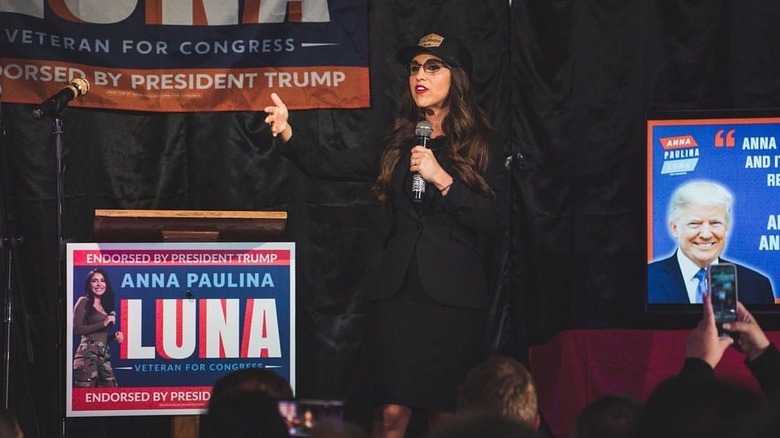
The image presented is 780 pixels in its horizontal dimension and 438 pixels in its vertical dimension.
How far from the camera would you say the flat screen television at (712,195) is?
16.1 ft

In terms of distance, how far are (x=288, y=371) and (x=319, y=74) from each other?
1.59 m

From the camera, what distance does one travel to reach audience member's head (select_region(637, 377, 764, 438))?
1100 millimetres

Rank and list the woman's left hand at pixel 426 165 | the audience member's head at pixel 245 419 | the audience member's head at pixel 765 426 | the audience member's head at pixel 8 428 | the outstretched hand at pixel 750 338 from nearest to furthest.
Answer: the audience member's head at pixel 765 426
the audience member's head at pixel 245 419
the audience member's head at pixel 8 428
the outstretched hand at pixel 750 338
the woman's left hand at pixel 426 165

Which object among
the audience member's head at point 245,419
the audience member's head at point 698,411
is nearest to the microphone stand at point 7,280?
the audience member's head at point 245,419

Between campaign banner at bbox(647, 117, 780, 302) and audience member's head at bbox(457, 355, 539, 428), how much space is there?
8.91 ft

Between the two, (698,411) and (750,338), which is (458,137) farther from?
(698,411)

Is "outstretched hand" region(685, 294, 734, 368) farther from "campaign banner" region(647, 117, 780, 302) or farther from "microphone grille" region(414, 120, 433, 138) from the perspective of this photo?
"campaign banner" region(647, 117, 780, 302)

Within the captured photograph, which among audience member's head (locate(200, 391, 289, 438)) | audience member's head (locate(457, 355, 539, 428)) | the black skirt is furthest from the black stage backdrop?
audience member's head (locate(200, 391, 289, 438))

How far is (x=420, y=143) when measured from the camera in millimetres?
4207

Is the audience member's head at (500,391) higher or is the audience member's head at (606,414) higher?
the audience member's head at (606,414)

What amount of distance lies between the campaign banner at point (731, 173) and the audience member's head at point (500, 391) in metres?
2.72

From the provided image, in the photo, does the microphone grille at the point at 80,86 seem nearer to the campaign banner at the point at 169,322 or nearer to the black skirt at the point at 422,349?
the campaign banner at the point at 169,322

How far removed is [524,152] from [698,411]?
4382 millimetres

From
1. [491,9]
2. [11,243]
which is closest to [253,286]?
[11,243]
